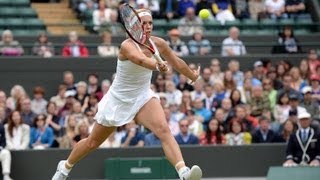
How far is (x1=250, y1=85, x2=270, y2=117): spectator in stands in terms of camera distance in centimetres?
1824

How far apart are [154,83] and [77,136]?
8.95 feet

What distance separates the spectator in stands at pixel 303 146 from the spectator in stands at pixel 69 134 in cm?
338

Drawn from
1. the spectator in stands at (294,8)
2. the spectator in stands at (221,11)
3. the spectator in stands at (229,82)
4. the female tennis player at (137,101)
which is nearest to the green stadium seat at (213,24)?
the spectator in stands at (221,11)

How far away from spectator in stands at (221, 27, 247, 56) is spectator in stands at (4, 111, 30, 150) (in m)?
5.27

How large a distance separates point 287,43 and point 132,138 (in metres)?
5.20

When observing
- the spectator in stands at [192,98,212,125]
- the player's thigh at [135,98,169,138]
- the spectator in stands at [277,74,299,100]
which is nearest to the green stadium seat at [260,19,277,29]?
the spectator in stands at [277,74,299,100]

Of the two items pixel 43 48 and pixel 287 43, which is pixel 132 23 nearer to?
pixel 43 48

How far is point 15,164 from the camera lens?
54.1 ft

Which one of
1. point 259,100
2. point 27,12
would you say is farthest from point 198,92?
point 27,12

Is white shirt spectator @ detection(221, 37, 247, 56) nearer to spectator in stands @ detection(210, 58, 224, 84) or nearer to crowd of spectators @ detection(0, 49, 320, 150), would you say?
crowd of spectators @ detection(0, 49, 320, 150)

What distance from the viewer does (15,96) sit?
17.8 m

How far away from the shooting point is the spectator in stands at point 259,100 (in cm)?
1824

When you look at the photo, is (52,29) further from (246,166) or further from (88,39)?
(246,166)

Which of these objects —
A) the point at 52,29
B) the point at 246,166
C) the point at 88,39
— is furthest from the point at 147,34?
the point at 52,29
